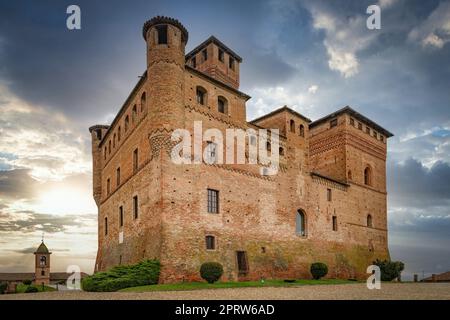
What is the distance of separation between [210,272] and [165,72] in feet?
37.0

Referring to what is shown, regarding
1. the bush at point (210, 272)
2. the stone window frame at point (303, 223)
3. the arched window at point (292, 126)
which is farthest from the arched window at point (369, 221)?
the bush at point (210, 272)

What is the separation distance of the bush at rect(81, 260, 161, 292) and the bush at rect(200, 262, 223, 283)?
2.35 m

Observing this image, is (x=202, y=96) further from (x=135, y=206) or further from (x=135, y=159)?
(x=135, y=206)

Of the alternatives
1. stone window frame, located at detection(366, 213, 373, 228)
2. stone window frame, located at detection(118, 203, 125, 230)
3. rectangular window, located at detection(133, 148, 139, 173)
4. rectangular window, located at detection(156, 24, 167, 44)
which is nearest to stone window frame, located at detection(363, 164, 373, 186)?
stone window frame, located at detection(366, 213, 373, 228)

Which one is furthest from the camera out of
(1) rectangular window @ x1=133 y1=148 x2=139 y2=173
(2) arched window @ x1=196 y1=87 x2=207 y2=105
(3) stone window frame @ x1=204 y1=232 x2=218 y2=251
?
(1) rectangular window @ x1=133 y1=148 x2=139 y2=173

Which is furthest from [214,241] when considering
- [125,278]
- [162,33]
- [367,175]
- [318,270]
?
[367,175]

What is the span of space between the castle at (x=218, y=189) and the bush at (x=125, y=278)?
0.61 metres

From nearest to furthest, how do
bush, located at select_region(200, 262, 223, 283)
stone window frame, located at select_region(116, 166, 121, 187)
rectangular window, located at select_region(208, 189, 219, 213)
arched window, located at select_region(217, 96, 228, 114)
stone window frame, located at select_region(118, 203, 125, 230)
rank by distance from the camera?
bush, located at select_region(200, 262, 223, 283), rectangular window, located at select_region(208, 189, 219, 213), arched window, located at select_region(217, 96, 228, 114), stone window frame, located at select_region(118, 203, 125, 230), stone window frame, located at select_region(116, 166, 121, 187)

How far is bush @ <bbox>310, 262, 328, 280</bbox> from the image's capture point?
2695 centimetres

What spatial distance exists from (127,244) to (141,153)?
20.4 feet

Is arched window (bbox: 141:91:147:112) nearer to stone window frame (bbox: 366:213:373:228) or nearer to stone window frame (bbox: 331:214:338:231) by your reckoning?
stone window frame (bbox: 331:214:338:231)

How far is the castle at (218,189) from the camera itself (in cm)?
2112

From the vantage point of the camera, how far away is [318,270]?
2692 centimetres
